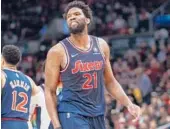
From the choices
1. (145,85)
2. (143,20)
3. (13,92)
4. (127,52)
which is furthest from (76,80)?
(143,20)

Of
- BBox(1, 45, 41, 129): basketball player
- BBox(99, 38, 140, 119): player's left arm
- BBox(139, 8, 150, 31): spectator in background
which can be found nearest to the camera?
BBox(99, 38, 140, 119): player's left arm

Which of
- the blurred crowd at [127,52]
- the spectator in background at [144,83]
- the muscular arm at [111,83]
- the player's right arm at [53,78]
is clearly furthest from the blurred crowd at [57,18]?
the player's right arm at [53,78]

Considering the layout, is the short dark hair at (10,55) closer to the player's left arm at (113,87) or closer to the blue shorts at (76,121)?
the player's left arm at (113,87)

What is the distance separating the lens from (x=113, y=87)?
6.62 meters

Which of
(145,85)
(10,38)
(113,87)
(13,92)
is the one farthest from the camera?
(10,38)

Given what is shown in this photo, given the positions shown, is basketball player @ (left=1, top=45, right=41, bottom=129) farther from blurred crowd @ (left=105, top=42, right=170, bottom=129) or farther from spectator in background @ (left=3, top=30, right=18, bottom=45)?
spectator in background @ (left=3, top=30, right=18, bottom=45)

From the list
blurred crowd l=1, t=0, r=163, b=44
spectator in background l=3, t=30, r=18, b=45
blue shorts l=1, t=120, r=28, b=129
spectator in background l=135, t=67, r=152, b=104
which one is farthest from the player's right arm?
spectator in background l=3, t=30, r=18, b=45

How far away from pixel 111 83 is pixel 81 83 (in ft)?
1.56

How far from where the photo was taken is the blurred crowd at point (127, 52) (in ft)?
38.8

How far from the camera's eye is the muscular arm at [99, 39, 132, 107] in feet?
21.4

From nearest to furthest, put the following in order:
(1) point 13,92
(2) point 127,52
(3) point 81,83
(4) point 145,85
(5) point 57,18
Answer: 1. (3) point 81,83
2. (1) point 13,92
3. (4) point 145,85
4. (2) point 127,52
5. (5) point 57,18

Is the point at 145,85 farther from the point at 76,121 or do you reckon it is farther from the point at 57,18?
the point at 76,121

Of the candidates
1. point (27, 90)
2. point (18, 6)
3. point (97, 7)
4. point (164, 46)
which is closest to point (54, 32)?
point (97, 7)

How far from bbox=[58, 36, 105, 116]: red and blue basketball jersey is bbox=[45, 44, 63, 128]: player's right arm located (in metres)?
0.06
